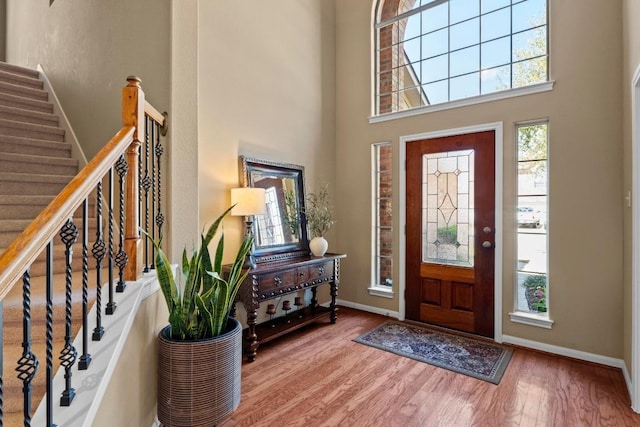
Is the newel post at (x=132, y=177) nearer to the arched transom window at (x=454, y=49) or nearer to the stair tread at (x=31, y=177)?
the stair tread at (x=31, y=177)

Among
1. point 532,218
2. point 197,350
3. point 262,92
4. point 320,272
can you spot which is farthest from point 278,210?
point 532,218

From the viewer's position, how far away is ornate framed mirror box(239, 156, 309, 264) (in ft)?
11.3

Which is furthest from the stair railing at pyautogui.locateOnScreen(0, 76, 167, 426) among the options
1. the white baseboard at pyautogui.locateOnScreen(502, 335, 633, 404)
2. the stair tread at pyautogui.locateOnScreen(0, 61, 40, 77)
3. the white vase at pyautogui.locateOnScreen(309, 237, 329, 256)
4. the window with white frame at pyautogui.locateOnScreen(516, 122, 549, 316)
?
the white baseboard at pyautogui.locateOnScreen(502, 335, 633, 404)

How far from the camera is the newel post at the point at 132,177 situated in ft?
5.94

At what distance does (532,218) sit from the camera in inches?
127

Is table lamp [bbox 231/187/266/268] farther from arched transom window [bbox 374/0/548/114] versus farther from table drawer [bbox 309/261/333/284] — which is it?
arched transom window [bbox 374/0/548/114]

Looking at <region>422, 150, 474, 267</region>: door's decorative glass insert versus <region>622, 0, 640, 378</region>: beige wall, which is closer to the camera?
<region>622, 0, 640, 378</region>: beige wall

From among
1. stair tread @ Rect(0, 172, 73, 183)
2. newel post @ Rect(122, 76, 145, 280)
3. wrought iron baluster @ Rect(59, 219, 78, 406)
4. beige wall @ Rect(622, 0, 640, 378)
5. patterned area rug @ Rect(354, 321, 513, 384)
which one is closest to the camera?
wrought iron baluster @ Rect(59, 219, 78, 406)

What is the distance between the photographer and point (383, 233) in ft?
14.0

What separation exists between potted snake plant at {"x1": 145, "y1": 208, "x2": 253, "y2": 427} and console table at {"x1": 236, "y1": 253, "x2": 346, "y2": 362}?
90cm

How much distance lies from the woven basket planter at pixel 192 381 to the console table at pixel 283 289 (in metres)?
1.01

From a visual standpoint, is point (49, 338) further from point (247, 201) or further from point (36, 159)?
point (36, 159)

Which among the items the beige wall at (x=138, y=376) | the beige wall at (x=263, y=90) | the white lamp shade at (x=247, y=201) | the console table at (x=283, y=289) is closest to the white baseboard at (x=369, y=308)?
the console table at (x=283, y=289)

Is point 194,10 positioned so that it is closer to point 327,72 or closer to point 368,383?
point 327,72
